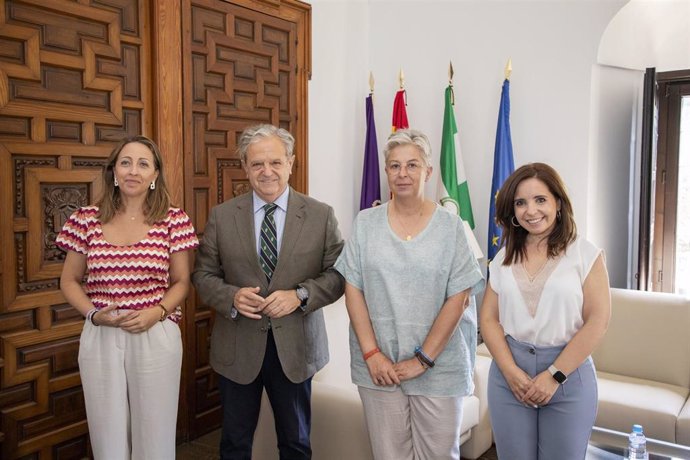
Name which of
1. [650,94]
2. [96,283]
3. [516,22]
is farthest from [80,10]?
[650,94]

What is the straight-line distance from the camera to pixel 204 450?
3258 millimetres

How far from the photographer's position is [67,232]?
212cm

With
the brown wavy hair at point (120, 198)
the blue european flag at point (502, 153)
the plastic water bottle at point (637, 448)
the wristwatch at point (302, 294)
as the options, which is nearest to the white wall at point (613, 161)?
the blue european flag at point (502, 153)

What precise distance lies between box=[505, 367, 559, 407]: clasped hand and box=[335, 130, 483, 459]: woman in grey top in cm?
15

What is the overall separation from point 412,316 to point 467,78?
2.79 meters

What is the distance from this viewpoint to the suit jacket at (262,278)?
7.03ft

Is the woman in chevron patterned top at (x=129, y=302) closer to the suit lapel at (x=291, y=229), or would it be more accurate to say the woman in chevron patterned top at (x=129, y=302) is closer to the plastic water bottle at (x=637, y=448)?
the suit lapel at (x=291, y=229)

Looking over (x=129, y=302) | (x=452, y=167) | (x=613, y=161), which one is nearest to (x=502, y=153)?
(x=452, y=167)

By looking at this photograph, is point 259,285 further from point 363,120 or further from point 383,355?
point 363,120

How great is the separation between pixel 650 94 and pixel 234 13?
2553 millimetres

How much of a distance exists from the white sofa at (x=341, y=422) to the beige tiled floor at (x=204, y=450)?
0.07 m

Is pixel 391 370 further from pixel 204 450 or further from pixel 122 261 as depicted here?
Result: pixel 204 450

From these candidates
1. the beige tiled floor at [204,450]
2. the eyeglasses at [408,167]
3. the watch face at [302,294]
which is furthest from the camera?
the beige tiled floor at [204,450]

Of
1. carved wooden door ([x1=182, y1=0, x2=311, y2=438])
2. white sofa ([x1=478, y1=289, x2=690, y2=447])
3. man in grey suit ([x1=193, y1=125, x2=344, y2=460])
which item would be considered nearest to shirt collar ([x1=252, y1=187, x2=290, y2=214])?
man in grey suit ([x1=193, y1=125, x2=344, y2=460])
